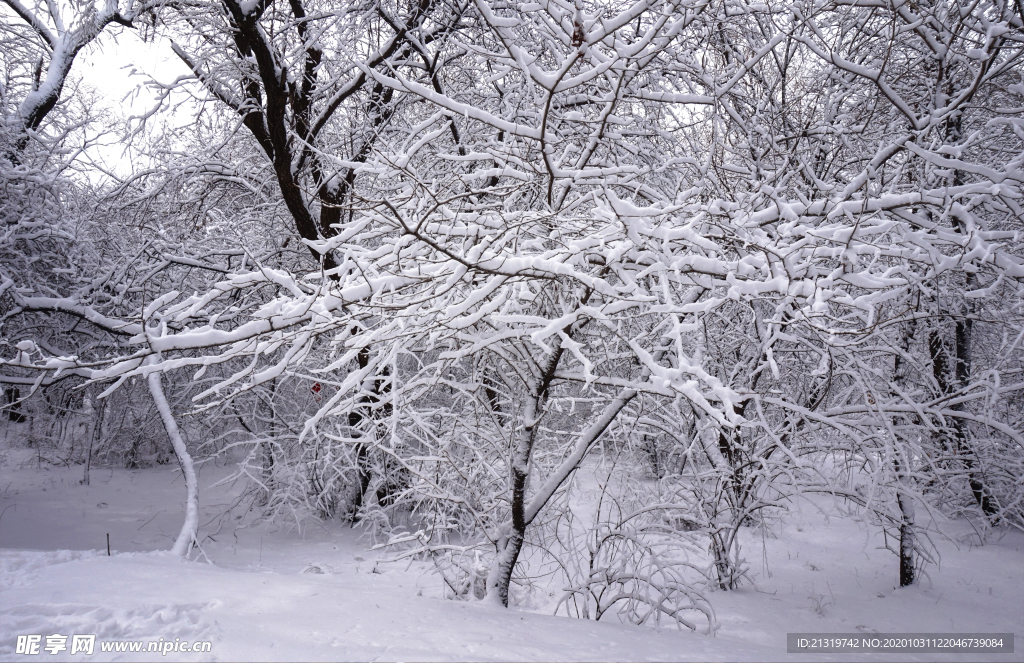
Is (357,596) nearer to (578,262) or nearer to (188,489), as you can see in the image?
(578,262)

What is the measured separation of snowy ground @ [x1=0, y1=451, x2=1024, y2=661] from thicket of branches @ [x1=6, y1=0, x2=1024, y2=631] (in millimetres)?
483

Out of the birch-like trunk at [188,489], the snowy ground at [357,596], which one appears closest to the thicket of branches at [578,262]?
the birch-like trunk at [188,489]

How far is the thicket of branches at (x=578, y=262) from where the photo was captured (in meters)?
2.73

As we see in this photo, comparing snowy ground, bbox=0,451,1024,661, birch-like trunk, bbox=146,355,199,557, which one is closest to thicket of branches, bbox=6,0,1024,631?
birch-like trunk, bbox=146,355,199,557

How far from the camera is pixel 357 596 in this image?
3.10 meters

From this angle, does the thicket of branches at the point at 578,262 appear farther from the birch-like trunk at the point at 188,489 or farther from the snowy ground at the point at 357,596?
the snowy ground at the point at 357,596

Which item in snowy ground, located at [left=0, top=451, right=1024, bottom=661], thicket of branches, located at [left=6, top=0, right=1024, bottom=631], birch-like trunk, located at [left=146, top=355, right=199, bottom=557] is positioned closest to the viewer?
snowy ground, located at [left=0, top=451, right=1024, bottom=661]

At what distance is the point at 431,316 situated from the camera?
2959 millimetres

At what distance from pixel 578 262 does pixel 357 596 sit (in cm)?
212

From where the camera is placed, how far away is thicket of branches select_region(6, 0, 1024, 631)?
2732mm

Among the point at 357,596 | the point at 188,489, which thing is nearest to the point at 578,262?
the point at 357,596

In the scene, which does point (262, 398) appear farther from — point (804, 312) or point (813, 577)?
point (804, 312)

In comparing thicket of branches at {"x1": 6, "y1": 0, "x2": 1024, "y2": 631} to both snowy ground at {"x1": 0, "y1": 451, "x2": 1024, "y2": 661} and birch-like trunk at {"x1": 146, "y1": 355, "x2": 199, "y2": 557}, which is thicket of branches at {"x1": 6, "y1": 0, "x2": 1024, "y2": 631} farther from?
snowy ground at {"x1": 0, "y1": 451, "x2": 1024, "y2": 661}

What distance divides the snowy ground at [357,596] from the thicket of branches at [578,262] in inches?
19.0
